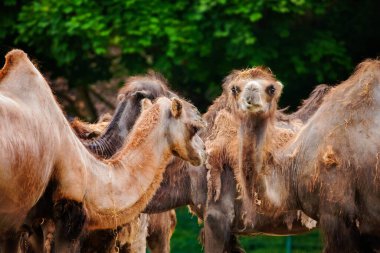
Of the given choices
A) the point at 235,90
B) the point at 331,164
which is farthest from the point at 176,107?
the point at 331,164

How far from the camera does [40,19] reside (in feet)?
53.1

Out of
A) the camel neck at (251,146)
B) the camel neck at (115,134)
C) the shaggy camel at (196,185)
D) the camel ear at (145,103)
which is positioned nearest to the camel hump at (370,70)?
the camel neck at (251,146)

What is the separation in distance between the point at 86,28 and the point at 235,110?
24.0 feet

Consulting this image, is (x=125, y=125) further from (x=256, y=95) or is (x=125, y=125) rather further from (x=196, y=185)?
(x=256, y=95)

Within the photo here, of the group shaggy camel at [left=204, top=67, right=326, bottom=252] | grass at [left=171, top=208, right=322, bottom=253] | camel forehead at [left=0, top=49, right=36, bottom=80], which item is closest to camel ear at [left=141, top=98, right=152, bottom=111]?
shaggy camel at [left=204, top=67, right=326, bottom=252]

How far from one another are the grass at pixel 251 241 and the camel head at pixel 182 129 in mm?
4158

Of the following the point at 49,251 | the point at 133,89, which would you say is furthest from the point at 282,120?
the point at 49,251

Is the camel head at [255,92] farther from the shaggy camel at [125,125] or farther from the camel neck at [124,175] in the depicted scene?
the shaggy camel at [125,125]

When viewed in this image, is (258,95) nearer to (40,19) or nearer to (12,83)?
(12,83)

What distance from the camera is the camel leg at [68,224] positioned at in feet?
25.6

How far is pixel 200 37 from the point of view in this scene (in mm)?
15375

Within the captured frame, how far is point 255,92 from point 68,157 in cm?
157

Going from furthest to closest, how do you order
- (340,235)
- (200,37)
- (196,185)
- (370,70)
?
(200,37) < (196,185) < (370,70) < (340,235)

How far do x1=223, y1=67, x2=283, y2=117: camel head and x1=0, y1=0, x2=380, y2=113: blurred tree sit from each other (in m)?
6.18
